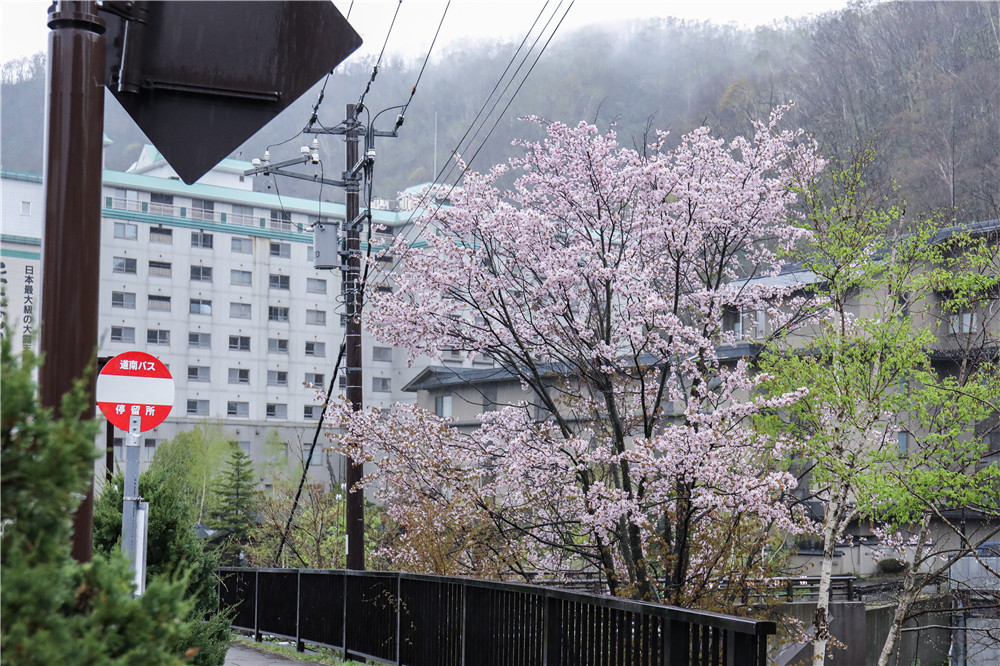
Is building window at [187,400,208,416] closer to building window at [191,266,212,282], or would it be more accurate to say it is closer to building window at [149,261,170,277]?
building window at [191,266,212,282]

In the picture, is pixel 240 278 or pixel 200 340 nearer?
pixel 200 340

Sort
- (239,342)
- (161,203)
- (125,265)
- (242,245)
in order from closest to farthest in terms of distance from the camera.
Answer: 1. (125,265)
2. (239,342)
3. (242,245)
4. (161,203)

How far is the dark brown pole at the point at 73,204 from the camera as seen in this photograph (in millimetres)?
3020

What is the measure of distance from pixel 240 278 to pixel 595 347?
6009 cm

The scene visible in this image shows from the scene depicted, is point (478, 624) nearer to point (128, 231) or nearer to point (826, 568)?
point (826, 568)

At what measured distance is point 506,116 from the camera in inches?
3674

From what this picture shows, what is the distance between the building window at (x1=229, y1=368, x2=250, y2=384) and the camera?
68.9 metres

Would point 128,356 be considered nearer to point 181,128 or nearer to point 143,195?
point 181,128

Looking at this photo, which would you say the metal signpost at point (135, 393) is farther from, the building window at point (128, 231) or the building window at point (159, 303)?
the building window at point (128, 231)

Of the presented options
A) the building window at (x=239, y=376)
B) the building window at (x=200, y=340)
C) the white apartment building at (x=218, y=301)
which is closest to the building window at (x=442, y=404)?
the white apartment building at (x=218, y=301)

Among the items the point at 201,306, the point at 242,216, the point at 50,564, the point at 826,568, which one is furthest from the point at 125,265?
the point at 50,564

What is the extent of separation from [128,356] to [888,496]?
11428 mm

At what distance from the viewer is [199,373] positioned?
68.1m

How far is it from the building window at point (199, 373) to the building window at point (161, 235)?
8451 millimetres
